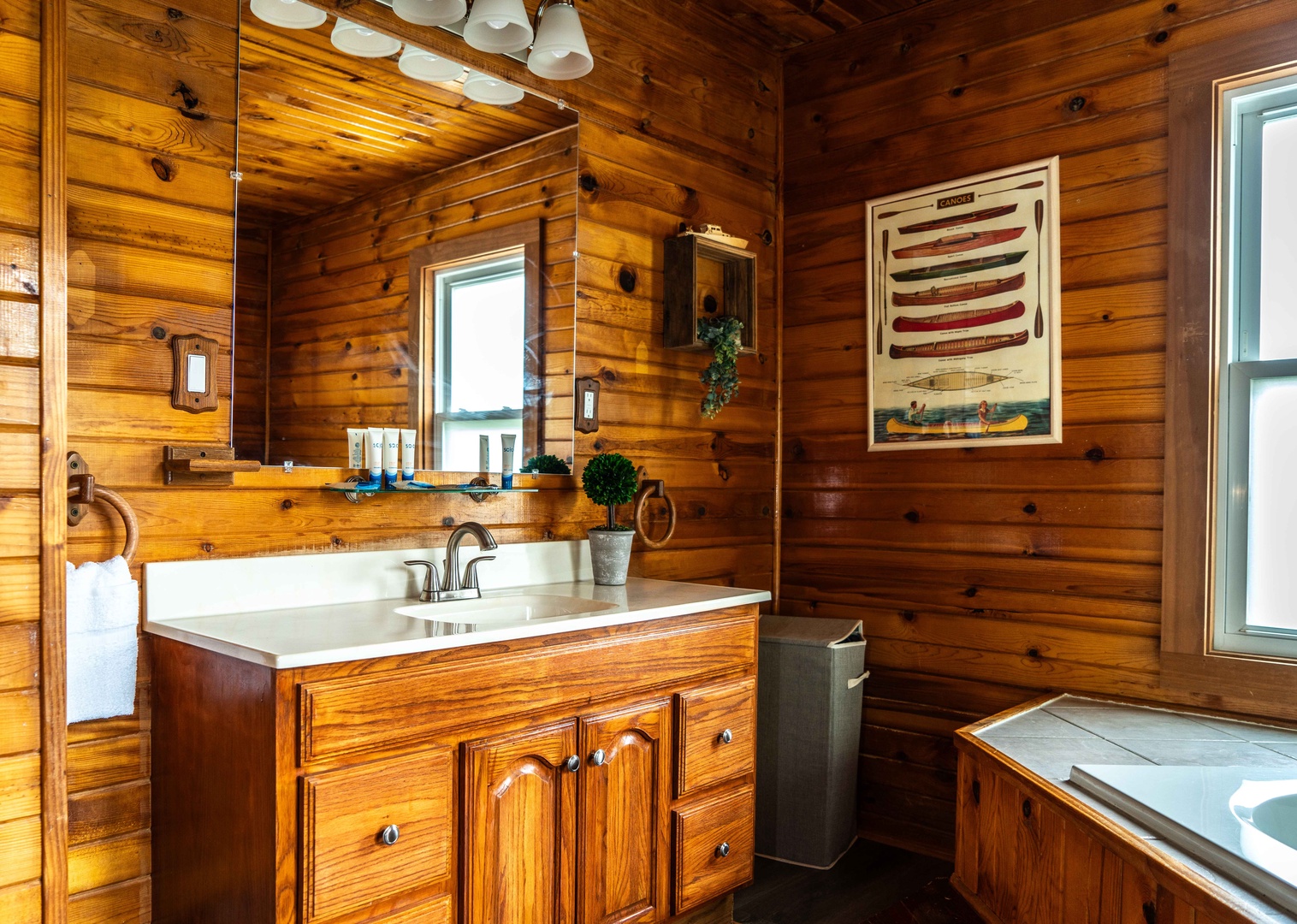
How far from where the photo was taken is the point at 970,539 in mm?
2855

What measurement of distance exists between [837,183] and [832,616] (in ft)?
4.86

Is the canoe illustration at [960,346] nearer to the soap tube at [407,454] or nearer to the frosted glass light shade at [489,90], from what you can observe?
the frosted glass light shade at [489,90]

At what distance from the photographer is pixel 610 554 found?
249cm

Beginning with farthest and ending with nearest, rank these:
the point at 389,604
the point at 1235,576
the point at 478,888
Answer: the point at 1235,576 → the point at 389,604 → the point at 478,888

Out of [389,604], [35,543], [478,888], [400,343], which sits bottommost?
[478,888]

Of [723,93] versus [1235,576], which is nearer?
[1235,576]

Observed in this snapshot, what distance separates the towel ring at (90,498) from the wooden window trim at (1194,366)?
2448 millimetres

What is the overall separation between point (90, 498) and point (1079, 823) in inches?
75.7

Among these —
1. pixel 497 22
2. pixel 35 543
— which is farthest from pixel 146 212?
pixel 497 22

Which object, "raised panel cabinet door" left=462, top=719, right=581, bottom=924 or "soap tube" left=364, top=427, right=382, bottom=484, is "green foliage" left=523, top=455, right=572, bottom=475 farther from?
"raised panel cabinet door" left=462, top=719, right=581, bottom=924

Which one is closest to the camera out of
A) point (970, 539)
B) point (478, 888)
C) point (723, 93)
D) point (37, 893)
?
point (37, 893)

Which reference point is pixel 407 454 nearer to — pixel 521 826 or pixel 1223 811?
pixel 521 826

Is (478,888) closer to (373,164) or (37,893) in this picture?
(37,893)

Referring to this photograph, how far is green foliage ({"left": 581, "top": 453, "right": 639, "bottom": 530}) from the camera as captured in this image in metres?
2.50
